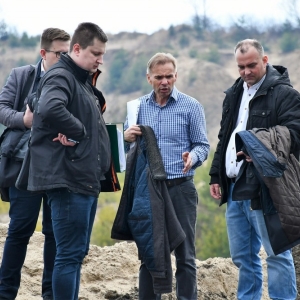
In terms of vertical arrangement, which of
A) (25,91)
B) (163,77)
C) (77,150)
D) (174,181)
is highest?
(163,77)

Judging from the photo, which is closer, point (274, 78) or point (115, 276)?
point (274, 78)

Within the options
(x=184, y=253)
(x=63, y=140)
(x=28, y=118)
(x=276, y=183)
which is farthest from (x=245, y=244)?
(x=28, y=118)

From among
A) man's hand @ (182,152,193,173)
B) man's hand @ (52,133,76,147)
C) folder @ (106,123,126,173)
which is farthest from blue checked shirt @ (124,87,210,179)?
man's hand @ (52,133,76,147)

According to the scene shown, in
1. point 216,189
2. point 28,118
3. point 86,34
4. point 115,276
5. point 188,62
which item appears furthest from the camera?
point 188,62

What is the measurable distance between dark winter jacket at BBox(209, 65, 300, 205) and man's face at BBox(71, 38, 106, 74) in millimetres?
1198

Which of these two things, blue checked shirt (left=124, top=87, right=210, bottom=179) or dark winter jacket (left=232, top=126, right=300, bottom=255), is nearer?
dark winter jacket (left=232, top=126, right=300, bottom=255)

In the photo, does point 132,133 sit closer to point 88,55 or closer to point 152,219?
point 152,219

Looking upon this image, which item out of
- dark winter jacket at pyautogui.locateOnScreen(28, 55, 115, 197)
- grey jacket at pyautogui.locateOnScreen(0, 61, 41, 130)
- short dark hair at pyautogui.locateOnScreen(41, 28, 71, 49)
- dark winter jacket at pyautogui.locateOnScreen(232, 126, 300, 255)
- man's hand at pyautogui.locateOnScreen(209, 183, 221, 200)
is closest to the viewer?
dark winter jacket at pyautogui.locateOnScreen(28, 55, 115, 197)

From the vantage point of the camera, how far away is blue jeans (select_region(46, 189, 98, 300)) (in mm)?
4746

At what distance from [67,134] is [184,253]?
1.41 m

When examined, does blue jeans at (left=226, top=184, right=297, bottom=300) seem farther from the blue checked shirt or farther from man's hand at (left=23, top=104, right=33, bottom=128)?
man's hand at (left=23, top=104, right=33, bottom=128)

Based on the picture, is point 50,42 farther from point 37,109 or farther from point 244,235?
point 244,235

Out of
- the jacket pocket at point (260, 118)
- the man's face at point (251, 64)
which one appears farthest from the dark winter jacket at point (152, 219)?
the man's face at point (251, 64)

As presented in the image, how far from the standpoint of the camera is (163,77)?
18.1 feet
